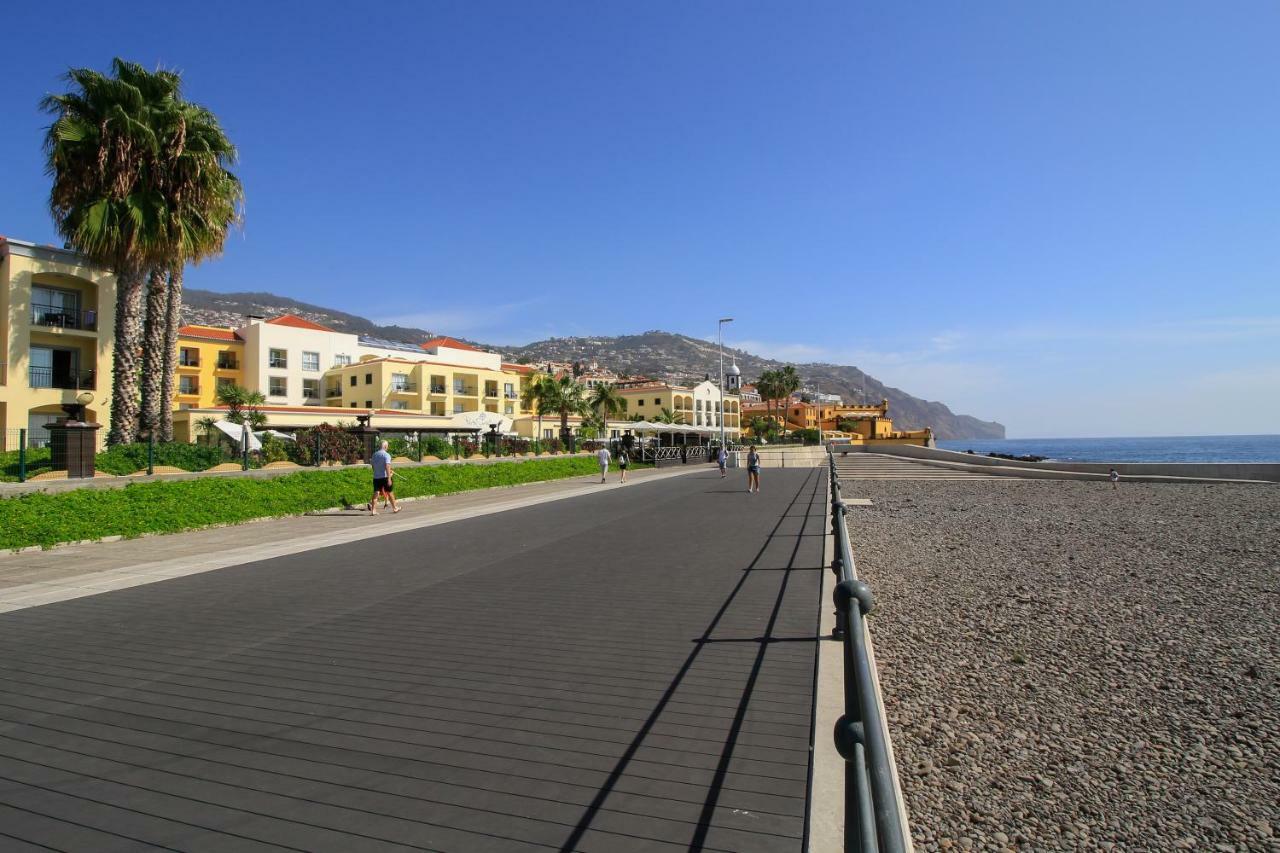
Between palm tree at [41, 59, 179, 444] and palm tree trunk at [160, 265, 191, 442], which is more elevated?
palm tree at [41, 59, 179, 444]

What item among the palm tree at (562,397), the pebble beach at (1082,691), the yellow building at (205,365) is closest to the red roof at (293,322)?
the yellow building at (205,365)

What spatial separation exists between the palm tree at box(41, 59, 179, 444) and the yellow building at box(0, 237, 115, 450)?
7.98 m

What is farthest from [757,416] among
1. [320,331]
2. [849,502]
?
[849,502]

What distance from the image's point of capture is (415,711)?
439 cm

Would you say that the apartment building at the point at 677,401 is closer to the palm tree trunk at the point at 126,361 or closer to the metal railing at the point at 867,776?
the palm tree trunk at the point at 126,361

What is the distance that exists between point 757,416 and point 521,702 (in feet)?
345

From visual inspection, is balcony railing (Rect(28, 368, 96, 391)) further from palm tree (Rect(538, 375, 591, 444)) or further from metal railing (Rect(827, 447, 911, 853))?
metal railing (Rect(827, 447, 911, 853))

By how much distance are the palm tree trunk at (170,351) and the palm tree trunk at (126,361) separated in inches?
28.5

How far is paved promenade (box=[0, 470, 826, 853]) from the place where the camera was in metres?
3.12

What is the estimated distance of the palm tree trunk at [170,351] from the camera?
70.9ft

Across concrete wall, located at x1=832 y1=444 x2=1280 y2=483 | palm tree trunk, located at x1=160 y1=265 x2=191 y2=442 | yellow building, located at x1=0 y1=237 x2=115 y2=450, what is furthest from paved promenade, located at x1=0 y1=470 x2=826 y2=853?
concrete wall, located at x1=832 y1=444 x2=1280 y2=483

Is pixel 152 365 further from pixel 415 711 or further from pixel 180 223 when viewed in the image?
Answer: pixel 415 711

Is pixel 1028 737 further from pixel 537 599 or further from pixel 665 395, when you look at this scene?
pixel 665 395

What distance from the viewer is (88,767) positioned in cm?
368
